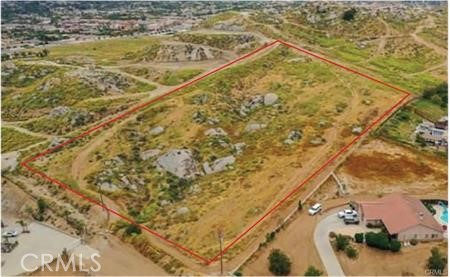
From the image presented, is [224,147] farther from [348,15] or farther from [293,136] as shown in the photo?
[348,15]

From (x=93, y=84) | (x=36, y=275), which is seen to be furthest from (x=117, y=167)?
(x=93, y=84)

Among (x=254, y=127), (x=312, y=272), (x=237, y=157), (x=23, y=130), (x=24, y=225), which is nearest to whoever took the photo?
(x=312, y=272)

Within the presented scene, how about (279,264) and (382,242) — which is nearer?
(279,264)

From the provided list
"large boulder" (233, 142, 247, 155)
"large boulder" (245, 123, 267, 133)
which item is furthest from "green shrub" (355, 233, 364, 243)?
"large boulder" (245, 123, 267, 133)

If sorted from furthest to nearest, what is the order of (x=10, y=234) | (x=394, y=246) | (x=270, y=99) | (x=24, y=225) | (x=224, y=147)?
(x=270, y=99), (x=224, y=147), (x=24, y=225), (x=10, y=234), (x=394, y=246)

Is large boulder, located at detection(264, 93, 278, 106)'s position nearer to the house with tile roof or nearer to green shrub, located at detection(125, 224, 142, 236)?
the house with tile roof

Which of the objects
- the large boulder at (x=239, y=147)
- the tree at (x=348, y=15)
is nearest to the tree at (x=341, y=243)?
the large boulder at (x=239, y=147)

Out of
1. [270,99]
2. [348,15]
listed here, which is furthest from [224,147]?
[348,15]
